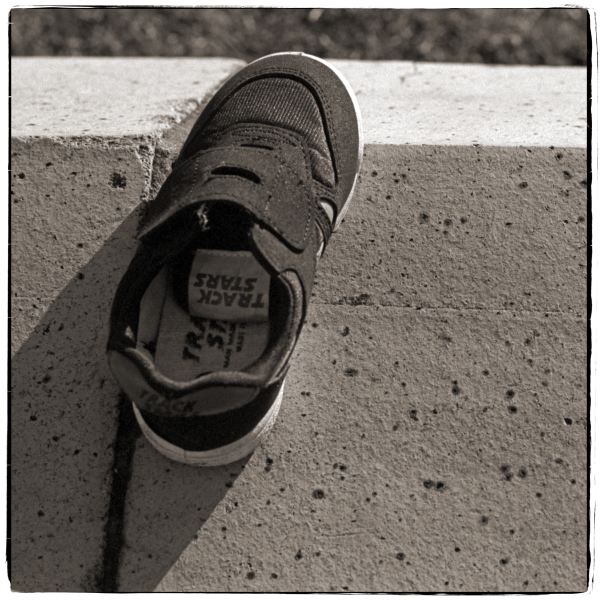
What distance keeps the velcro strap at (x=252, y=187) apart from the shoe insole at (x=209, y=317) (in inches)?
6.3

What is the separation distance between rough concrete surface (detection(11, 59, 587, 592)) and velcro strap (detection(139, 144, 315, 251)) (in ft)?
0.96

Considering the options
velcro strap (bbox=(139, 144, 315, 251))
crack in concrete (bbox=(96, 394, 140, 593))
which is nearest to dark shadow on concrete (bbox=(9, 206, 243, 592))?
crack in concrete (bbox=(96, 394, 140, 593))

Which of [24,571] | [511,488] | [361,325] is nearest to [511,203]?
[361,325]

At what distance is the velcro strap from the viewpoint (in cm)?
153

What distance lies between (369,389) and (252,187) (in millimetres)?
559

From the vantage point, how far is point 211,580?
1.67m

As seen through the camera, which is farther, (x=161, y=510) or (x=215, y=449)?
(x=161, y=510)

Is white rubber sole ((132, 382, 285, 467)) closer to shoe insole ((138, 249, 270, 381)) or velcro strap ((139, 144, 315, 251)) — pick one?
shoe insole ((138, 249, 270, 381))

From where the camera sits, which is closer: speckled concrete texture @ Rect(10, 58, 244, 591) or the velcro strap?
the velcro strap

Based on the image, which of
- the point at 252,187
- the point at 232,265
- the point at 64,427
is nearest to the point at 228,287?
the point at 232,265

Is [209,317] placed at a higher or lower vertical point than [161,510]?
higher

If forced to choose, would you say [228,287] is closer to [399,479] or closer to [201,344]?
[201,344]

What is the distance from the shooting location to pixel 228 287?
168 centimetres

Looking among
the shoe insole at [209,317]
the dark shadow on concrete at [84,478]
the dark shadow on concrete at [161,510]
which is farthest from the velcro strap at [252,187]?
the dark shadow on concrete at [161,510]
